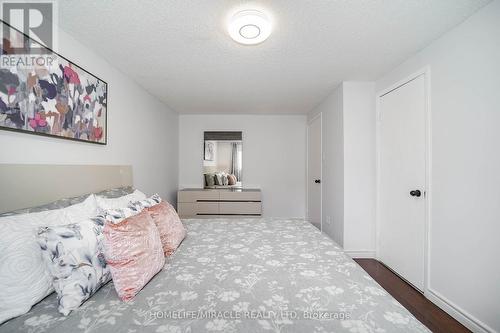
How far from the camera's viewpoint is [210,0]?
1.34 m

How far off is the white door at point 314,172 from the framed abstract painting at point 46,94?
3172mm

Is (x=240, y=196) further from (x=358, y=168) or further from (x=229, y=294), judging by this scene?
(x=229, y=294)

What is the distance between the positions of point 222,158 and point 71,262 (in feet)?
11.6

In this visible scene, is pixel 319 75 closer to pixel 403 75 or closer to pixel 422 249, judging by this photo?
pixel 403 75

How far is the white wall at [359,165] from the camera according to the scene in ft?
8.87

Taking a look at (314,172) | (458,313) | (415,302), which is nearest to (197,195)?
(314,172)

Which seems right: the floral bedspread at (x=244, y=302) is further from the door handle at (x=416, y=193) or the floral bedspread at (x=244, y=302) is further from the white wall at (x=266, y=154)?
the white wall at (x=266, y=154)

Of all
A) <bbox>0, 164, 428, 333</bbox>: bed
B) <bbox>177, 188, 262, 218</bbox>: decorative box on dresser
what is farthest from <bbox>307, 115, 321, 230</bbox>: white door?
<bbox>0, 164, 428, 333</bbox>: bed

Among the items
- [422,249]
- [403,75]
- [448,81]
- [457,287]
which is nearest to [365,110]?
[403,75]

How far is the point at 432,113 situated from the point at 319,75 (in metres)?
1.19

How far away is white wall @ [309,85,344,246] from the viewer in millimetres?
2793

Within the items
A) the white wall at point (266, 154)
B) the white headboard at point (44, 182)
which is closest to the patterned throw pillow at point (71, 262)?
the white headboard at point (44, 182)

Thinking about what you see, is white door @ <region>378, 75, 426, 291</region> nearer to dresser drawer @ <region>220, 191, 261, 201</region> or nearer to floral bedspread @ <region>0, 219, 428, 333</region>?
floral bedspread @ <region>0, 219, 428, 333</region>

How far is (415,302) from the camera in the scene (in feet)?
5.97
